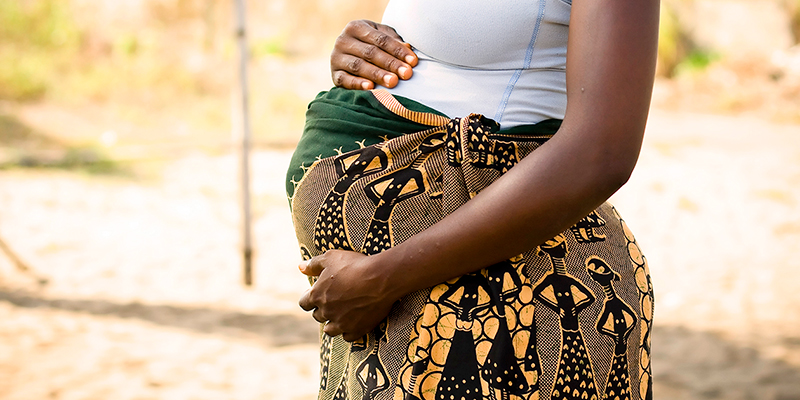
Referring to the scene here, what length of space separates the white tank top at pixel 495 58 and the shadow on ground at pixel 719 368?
114 inches

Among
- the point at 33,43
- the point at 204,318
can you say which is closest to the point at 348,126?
the point at 204,318

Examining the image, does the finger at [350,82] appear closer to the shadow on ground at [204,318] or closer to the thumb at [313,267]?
the thumb at [313,267]

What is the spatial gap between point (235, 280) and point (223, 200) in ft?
6.96

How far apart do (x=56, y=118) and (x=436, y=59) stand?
9.94 metres

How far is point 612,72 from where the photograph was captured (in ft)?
2.76

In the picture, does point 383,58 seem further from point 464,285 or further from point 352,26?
point 464,285

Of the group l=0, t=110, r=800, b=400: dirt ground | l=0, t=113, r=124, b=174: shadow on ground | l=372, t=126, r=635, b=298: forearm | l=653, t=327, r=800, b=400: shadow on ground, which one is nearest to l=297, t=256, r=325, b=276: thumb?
l=372, t=126, r=635, b=298: forearm

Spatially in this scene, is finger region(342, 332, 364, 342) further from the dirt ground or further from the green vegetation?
the green vegetation

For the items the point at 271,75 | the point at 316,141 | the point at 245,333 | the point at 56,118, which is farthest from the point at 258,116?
the point at 316,141

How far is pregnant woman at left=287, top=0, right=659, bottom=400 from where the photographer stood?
0.88 meters

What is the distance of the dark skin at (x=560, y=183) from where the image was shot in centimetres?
84

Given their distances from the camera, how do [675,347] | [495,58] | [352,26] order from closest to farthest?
1. [495,58]
2. [352,26]
3. [675,347]

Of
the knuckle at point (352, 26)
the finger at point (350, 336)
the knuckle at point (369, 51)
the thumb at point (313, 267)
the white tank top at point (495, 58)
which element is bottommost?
the finger at point (350, 336)

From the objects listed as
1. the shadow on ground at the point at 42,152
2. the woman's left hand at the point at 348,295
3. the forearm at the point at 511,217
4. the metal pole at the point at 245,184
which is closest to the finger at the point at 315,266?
the woman's left hand at the point at 348,295
